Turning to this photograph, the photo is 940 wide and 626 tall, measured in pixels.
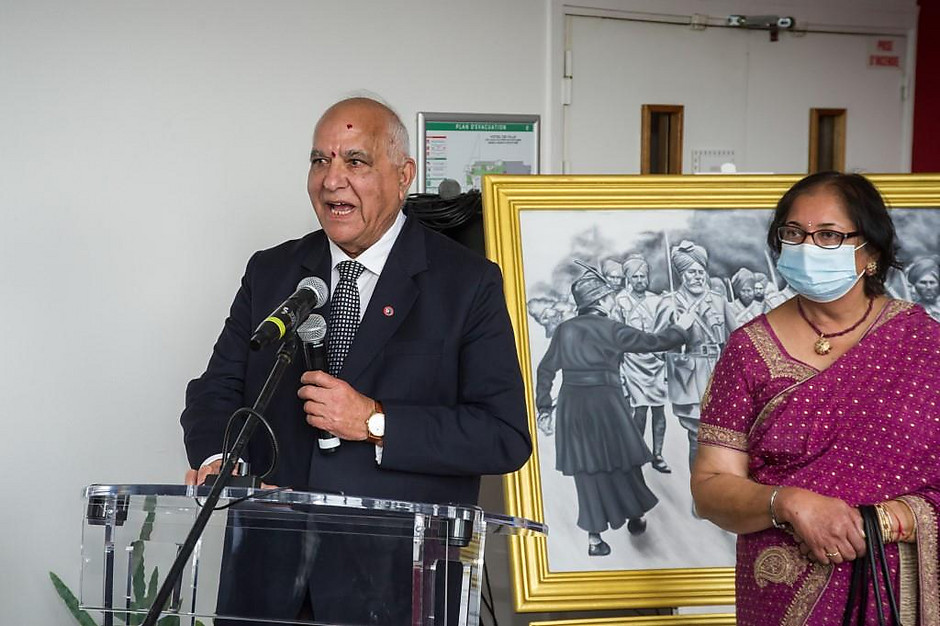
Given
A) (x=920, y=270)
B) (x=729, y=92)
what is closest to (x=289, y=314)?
(x=920, y=270)

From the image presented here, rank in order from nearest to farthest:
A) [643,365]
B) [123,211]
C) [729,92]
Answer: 1. [643,365]
2. [123,211]
3. [729,92]

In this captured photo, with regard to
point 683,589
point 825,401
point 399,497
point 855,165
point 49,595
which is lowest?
point 49,595

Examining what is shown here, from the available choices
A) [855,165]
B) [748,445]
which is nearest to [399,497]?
[748,445]

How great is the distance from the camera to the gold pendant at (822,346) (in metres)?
2.10

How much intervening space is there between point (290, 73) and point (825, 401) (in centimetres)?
219

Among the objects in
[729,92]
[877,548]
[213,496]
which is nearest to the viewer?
[213,496]

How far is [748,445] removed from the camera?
2.12 metres

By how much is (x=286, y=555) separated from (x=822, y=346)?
1112 mm

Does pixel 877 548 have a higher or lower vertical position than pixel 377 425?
lower

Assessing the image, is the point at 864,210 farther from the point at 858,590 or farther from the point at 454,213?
the point at 454,213

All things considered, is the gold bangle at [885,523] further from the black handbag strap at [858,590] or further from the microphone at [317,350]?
the microphone at [317,350]

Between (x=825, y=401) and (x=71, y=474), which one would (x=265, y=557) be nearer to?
(x=825, y=401)

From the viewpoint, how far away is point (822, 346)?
2.10m

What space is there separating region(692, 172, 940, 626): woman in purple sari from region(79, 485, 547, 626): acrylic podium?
67cm
